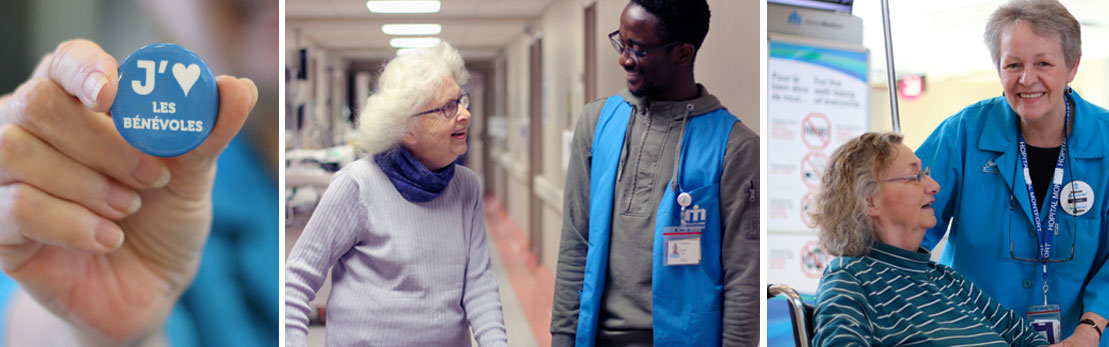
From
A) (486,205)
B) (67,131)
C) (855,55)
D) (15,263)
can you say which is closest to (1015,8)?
(855,55)

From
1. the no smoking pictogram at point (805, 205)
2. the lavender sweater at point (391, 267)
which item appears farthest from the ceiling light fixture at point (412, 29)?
the no smoking pictogram at point (805, 205)

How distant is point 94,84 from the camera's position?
1.97 meters

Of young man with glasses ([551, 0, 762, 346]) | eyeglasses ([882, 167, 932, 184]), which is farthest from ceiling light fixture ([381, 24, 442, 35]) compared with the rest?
eyeglasses ([882, 167, 932, 184])

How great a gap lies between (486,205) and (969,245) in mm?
1400

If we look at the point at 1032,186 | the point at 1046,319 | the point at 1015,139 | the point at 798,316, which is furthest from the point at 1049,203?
the point at 798,316

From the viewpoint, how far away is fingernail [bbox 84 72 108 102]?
1.95 metres

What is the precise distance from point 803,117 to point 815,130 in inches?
2.2

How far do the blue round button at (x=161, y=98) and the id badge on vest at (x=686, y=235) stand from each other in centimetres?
115

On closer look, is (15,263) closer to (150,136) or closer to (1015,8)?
(150,136)

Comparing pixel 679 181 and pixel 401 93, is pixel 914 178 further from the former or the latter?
pixel 401 93

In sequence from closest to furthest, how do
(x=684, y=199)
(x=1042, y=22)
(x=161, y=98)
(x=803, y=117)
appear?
(x=161, y=98)
(x=684, y=199)
(x=1042, y=22)
(x=803, y=117)

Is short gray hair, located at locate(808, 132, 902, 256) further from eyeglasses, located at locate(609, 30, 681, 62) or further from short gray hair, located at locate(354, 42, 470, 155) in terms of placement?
short gray hair, located at locate(354, 42, 470, 155)

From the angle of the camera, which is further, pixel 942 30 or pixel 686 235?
pixel 942 30

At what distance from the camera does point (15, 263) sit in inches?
80.0
